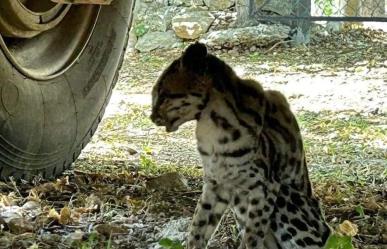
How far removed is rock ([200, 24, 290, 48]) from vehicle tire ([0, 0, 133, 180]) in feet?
16.9

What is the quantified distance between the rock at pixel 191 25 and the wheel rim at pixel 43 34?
241 inches

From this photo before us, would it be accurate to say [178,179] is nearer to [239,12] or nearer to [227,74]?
[227,74]

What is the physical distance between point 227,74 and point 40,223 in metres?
0.99

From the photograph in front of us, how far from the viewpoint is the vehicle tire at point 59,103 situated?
11.1ft

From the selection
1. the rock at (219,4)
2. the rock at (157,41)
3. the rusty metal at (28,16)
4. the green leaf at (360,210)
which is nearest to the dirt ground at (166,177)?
the green leaf at (360,210)

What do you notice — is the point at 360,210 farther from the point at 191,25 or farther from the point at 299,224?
the point at 191,25

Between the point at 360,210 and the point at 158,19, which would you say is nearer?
the point at 360,210

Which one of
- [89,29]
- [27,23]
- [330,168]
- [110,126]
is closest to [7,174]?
[27,23]

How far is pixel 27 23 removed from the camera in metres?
3.45

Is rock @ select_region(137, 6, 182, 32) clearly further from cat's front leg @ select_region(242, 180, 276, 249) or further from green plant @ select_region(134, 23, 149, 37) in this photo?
cat's front leg @ select_region(242, 180, 276, 249)

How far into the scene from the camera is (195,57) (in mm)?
2561

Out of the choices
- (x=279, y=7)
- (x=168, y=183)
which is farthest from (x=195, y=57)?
(x=279, y=7)

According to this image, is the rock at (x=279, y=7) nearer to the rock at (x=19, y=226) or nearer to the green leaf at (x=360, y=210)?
the green leaf at (x=360, y=210)

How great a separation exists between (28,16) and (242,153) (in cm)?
125
